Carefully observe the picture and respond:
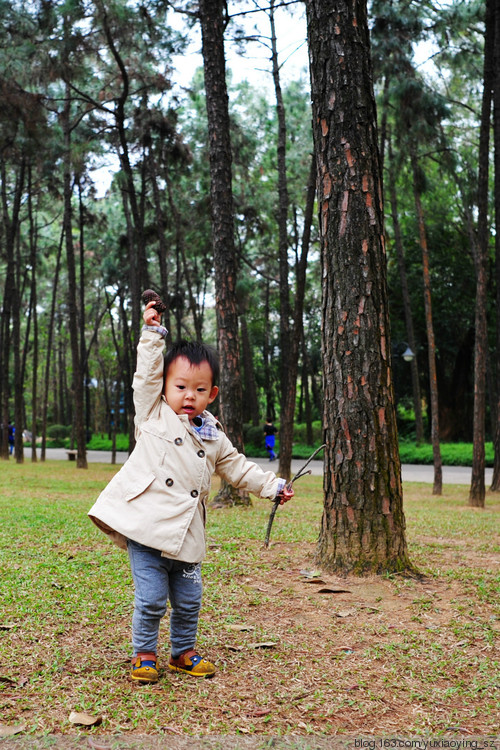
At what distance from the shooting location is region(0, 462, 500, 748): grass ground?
2.62 meters

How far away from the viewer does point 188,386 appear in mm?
3076

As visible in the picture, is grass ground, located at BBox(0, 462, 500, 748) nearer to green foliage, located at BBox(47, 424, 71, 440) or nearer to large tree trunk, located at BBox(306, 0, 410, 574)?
large tree trunk, located at BBox(306, 0, 410, 574)

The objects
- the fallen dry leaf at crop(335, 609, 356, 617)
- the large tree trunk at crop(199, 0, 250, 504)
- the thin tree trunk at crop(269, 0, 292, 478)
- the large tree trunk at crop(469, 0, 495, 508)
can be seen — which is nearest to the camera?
the fallen dry leaf at crop(335, 609, 356, 617)

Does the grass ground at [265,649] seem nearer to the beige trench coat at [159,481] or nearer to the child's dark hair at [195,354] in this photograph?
the beige trench coat at [159,481]

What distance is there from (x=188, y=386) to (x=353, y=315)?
1897 millimetres

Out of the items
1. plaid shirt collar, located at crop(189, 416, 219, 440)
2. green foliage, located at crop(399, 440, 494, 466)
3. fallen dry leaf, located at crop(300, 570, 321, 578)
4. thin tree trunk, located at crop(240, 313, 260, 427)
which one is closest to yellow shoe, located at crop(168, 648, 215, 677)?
plaid shirt collar, located at crop(189, 416, 219, 440)

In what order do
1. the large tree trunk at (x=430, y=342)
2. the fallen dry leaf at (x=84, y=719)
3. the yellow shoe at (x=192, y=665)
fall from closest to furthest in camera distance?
the fallen dry leaf at (x=84, y=719), the yellow shoe at (x=192, y=665), the large tree trunk at (x=430, y=342)

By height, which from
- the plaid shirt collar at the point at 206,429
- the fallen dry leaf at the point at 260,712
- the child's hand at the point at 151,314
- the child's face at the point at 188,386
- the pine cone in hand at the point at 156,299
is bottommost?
the fallen dry leaf at the point at 260,712

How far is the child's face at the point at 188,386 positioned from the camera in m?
3.06

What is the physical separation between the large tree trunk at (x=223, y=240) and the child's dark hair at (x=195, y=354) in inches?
239

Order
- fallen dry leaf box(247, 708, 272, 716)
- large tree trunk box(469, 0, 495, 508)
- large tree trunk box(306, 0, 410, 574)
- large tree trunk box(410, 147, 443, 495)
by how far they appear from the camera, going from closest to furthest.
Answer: fallen dry leaf box(247, 708, 272, 716), large tree trunk box(306, 0, 410, 574), large tree trunk box(469, 0, 495, 508), large tree trunk box(410, 147, 443, 495)

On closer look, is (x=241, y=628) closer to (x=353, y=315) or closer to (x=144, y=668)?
(x=144, y=668)

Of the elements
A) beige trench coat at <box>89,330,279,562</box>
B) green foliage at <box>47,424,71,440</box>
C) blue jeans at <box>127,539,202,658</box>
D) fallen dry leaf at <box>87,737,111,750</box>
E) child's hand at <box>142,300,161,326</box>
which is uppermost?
child's hand at <box>142,300,161,326</box>

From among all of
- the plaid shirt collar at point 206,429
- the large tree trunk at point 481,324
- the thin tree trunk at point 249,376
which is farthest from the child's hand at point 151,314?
the thin tree trunk at point 249,376
